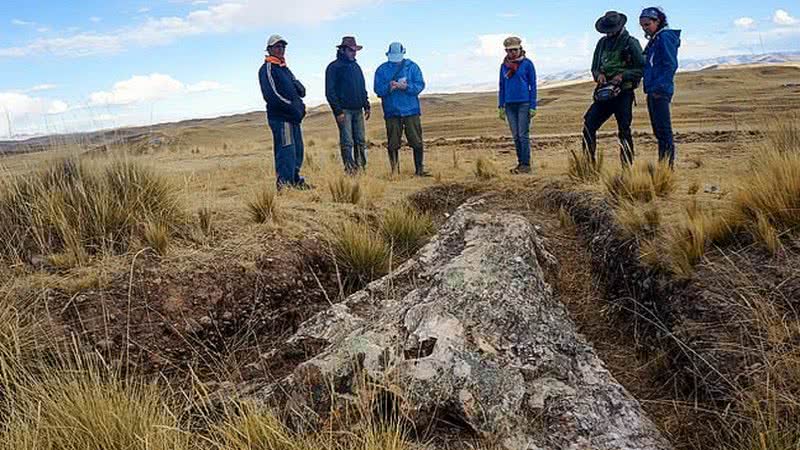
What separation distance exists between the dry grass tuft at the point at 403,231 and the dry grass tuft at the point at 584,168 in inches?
78.8

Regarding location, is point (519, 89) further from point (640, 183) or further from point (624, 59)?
point (640, 183)

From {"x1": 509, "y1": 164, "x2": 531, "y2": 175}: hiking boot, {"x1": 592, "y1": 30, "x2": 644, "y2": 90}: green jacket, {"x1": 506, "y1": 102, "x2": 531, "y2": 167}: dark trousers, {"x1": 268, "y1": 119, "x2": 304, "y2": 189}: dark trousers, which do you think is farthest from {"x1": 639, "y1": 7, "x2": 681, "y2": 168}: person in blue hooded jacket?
{"x1": 268, "y1": 119, "x2": 304, "y2": 189}: dark trousers

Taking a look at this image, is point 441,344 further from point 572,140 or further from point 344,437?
point 572,140

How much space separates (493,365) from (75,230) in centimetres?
344

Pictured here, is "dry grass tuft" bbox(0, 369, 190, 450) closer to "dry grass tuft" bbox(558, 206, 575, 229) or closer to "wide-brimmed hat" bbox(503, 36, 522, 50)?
"dry grass tuft" bbox(558, 206, 575, 229)

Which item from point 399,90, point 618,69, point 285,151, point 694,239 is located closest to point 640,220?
point 694,239

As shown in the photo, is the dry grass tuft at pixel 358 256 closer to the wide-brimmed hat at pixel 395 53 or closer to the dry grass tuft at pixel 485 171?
the dry grass tuft at pixel 485 171

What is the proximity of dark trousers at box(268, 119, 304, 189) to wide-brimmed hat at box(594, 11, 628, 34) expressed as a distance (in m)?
3.75

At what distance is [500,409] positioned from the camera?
299 centimetres

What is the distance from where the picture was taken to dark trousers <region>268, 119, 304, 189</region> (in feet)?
23.8

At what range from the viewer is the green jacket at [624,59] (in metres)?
6.50

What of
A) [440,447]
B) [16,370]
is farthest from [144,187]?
[440,447]

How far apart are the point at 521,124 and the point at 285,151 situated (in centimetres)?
309

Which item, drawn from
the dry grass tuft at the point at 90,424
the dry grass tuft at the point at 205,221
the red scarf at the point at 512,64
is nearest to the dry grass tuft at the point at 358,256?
the dry grass tuft at the point at 205,221
